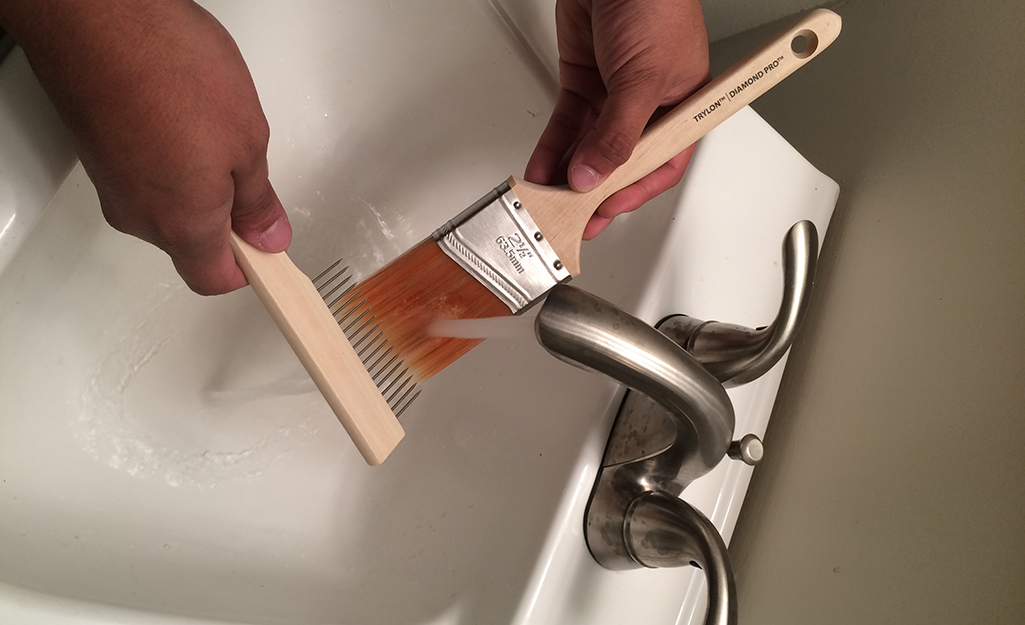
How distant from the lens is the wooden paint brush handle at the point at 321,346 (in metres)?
0.37

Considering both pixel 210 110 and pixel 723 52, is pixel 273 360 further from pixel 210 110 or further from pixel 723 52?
pixel 723 52

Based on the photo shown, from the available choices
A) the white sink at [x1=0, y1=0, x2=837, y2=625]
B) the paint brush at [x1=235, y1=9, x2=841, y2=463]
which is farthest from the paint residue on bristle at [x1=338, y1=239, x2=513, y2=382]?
the white sink at [x1=0, y1=0, x2=837, y2=625]

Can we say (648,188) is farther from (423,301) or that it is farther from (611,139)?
(423,301)

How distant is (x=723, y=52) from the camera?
0.77m

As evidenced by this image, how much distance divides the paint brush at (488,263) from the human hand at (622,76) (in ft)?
0.07

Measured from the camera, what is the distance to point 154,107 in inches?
11.4

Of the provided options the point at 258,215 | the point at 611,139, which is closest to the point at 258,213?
the point at 258,215

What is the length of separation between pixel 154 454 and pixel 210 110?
312 millimetres

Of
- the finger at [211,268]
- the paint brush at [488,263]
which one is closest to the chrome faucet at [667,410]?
the paint brush at [488,263]

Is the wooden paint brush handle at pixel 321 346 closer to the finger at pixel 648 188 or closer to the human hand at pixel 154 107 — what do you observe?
the human hand at pixel 154 107

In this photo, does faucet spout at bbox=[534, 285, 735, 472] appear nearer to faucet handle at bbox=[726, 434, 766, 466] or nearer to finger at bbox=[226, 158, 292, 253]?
faucet handle at bbox=[726, 434, 766, 466]

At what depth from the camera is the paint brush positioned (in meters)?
0.38

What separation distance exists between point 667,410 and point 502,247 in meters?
0.16

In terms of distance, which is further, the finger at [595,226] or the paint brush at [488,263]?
the finger at [595,226]
